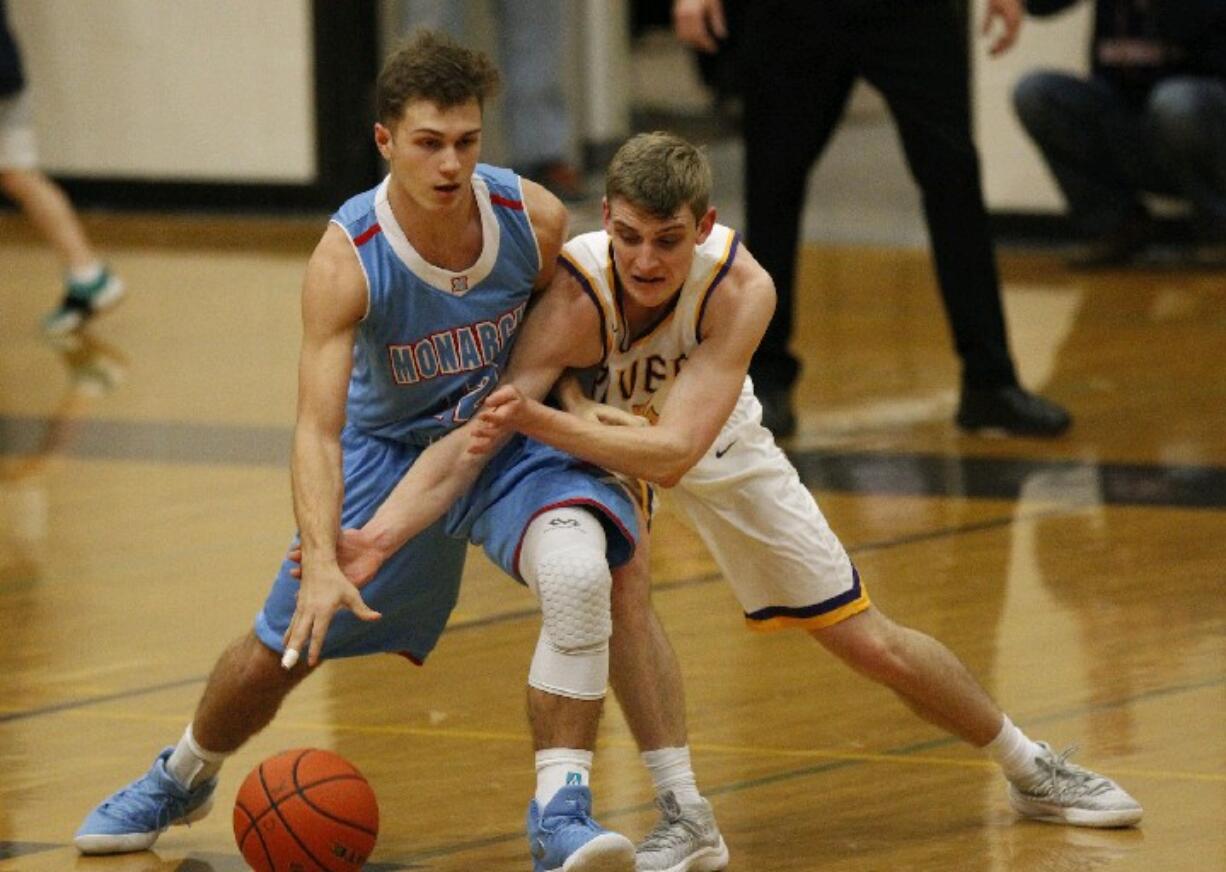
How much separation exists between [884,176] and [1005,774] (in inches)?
382

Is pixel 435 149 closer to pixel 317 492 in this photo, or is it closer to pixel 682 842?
pixel 317 492

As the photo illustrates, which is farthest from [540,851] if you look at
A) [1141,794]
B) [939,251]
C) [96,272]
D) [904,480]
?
[96,272]

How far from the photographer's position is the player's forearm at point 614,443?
13.5 ft

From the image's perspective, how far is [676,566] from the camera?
21.2 feet

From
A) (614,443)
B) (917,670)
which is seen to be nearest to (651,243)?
(614,443)

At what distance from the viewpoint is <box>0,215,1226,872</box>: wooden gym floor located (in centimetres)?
448

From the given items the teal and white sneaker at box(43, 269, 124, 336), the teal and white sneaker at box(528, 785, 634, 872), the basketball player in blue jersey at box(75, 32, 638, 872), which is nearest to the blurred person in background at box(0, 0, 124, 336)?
the teal and white sneaker at box(43, 269, 124, 336)

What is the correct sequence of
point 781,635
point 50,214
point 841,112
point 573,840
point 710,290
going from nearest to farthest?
1. point 573,840
2. point 710,290
3. point 781,635
4. point 841,112
5. point 50,214

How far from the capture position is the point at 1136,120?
1059cm

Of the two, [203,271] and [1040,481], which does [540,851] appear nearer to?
[1040,481]

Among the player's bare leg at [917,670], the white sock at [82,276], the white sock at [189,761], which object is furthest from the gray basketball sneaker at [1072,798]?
the white sock at [82,276]

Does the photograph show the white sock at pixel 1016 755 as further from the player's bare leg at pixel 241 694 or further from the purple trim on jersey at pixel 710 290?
the player's bare leg at pixel 241 694

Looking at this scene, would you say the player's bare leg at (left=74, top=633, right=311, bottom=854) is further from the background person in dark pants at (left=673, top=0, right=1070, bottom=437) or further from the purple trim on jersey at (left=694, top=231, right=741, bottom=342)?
the background person in dark pants at (left=673, top=0, right=1070, bottom=437)

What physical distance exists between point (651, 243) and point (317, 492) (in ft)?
2.13
